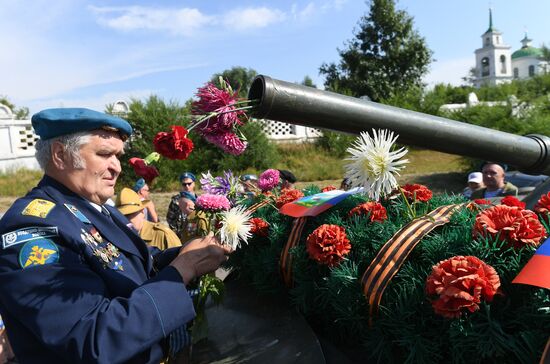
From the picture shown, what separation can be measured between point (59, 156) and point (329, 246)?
3.21 feet

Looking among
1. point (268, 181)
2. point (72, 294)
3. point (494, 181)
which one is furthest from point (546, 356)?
point (494, 181)

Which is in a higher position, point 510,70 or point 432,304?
point 510,70

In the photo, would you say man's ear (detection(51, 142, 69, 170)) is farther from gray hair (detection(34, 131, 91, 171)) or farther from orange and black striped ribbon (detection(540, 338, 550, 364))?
orange and black striped ribbon (detection(540, 338, 550, 364))

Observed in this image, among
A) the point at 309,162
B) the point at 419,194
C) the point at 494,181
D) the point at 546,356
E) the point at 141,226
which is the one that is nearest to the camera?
the point at 546,356

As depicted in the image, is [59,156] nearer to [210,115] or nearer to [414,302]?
[210,115]

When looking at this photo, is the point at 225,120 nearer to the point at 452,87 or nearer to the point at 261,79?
the point at 261,79

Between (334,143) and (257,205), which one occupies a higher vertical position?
(257,205)

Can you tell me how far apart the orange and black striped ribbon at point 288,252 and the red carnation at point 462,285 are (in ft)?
2.54

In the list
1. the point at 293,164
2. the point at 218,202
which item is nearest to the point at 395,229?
the point at 218,202

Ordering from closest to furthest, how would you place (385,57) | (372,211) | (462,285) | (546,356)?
(546,356)
(462,285)
(372,211)
(385,57)

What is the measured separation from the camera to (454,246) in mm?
1426

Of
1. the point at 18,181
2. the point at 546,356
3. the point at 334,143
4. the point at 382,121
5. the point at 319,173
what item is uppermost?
the point at 382,121

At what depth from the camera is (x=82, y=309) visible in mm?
1255

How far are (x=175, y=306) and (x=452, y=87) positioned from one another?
1100 inches
